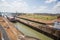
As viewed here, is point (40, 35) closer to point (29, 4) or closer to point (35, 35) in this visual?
point (35, 35)

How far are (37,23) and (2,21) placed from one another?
752 millimetres

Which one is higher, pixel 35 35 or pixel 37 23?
pixel 37 23

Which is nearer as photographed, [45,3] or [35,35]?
[35,35]

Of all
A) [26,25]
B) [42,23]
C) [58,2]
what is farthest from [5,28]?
[58,2]

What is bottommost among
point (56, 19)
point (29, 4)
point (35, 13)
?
point (56, 19)

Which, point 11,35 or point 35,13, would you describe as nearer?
point 11,35

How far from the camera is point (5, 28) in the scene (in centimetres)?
211

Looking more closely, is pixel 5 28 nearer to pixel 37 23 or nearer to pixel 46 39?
pixel 37 23

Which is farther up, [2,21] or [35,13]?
[35,13]

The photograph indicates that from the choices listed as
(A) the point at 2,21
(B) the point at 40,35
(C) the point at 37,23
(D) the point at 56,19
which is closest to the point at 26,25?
(C) the point at 37,23

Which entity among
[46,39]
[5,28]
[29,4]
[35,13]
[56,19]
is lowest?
[46,39]

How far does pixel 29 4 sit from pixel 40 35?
68 cm

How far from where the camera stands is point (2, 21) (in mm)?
2154

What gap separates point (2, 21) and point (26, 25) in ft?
1.71
